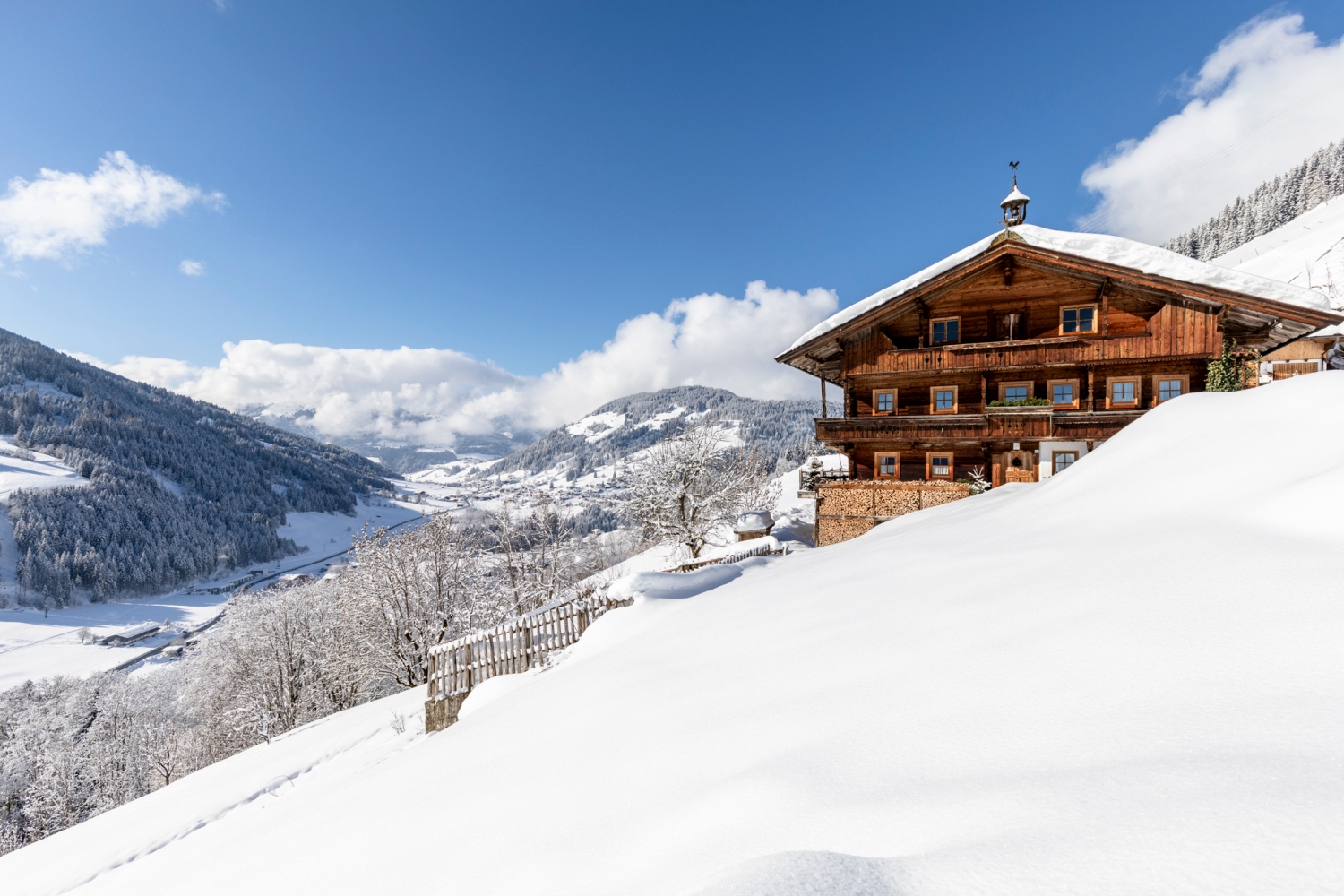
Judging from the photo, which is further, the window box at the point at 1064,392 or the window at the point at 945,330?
the window at the point at 945,330

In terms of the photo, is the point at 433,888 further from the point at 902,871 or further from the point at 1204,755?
the point at 1204,755

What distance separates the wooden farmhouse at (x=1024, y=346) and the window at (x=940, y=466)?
0.04m

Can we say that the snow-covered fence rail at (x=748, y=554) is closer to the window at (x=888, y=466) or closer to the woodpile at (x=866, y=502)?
the woodpile at (x=866, y=502)

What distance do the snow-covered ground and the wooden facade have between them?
36.8 metres

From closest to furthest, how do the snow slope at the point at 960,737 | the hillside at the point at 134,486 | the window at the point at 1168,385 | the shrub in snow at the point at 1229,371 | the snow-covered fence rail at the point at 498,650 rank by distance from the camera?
the snow slope at the point at 960,737, the snow-covered fence rail at the point at 498,650, the shrub in snow at the point at 1229,371, the window at the point at 1168,385, the hillside at the point at 134,486

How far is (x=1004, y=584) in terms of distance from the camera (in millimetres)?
3756

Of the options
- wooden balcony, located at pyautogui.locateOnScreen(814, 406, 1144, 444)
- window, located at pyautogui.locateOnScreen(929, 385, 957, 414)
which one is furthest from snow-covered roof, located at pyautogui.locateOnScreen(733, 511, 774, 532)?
window, located at pyautogui.locateOnScreen(929, 385, 957, 414)

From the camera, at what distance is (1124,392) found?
1680 cm

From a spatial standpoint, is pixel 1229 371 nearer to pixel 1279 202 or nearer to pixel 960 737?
pixel 960 737

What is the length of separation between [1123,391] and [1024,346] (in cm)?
356

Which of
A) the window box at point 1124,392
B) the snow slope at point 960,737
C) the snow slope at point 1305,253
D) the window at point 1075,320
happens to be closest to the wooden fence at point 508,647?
the snow slope at point 960,737

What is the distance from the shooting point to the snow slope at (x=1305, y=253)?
52000 millimetres

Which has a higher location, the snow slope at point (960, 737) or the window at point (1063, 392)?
the window at point (1063, 392)

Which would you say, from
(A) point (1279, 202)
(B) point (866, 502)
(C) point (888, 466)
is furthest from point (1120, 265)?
(A) point (1279, 202)
